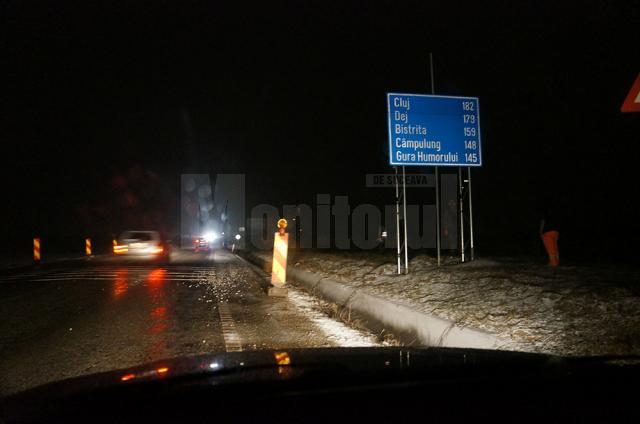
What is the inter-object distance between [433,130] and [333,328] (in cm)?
638

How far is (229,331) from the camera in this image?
Result: 7.21 m

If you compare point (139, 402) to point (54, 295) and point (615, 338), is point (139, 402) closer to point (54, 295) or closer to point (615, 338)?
point (615, 338)

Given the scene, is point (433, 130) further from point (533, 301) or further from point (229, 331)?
point (229, 331)

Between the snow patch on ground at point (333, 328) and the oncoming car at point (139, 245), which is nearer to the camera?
the snow patch on ground at point (333, 328)

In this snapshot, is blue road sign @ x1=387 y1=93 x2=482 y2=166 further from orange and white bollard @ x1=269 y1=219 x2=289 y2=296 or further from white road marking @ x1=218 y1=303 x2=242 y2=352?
white road marking @ x1=218 y1=303 x2=242 y2=352

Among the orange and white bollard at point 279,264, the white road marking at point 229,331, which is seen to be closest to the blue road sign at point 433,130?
the orange and white bollard at point 279,264

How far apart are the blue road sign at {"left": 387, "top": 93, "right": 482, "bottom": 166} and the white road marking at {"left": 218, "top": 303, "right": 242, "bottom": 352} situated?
198 inches

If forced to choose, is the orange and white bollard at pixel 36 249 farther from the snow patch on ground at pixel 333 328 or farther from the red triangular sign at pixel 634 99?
the red triangular sign at pixel 634 99

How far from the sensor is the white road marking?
625 centimetres

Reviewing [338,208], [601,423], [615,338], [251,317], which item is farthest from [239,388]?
[338,208]

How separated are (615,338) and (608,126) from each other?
40.3 meters

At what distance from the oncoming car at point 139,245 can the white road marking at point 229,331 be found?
13934mm

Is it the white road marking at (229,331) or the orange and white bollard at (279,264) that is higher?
the orange and white bollard at (279,264)

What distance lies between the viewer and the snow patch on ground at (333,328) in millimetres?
6532
